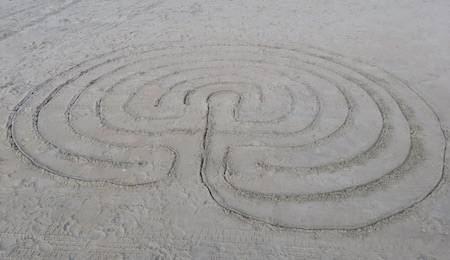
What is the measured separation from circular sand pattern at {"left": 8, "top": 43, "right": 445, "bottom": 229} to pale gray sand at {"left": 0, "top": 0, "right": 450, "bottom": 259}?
0.08 ft

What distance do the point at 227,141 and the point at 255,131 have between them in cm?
42

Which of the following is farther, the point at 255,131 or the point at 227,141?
the point at 255,131

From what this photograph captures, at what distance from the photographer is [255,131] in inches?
213

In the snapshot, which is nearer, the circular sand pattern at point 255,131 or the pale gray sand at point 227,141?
the pale gray sand at point 227,141

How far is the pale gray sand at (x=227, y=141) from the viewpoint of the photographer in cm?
382

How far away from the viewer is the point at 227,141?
206 inches

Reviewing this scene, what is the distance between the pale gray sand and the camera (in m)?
3.82

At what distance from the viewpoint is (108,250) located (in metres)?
3.70

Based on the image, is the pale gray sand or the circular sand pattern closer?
the pale gray sand

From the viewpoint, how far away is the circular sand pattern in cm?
430

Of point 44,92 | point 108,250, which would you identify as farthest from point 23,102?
point 108,250

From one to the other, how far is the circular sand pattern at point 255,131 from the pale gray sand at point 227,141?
0.02m

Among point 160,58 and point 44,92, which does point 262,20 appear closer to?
point 160,58

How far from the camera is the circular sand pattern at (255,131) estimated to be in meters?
4.30
